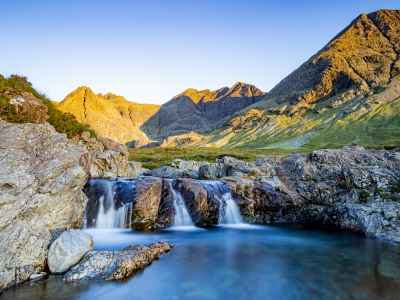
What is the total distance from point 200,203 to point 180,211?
1.80 meters

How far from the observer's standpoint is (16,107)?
38.7m

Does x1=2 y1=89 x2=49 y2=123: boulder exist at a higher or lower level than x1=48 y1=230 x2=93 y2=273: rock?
higher

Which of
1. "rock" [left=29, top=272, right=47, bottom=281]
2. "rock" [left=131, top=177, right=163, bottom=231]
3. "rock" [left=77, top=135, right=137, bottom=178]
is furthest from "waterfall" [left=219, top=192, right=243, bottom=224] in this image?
"rock" [left=29, top=272, right=47, bottom=281]

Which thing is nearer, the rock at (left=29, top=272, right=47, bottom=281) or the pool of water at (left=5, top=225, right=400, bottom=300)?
the pool of water at (left=5, top=225, right=400, bottom=300)

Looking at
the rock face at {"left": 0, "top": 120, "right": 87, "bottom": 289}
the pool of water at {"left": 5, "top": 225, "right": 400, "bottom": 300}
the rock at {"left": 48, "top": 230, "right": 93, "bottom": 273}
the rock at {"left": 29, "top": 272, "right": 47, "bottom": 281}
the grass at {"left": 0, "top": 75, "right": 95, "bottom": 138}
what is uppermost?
the grass at {"left": 0, "top": 75, "right": 95, "bottom": 138}

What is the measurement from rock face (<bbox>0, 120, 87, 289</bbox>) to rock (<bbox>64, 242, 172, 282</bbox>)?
5.39ft

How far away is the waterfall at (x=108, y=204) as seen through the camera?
83.0 feet

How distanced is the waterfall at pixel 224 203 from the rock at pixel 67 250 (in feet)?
49.7

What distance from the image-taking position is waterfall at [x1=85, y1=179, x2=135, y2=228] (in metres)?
25.3

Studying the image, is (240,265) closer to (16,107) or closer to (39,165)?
(39,165)

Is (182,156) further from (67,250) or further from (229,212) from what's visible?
(67,250)

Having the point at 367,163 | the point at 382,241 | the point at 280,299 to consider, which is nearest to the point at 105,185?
the point at 280,299

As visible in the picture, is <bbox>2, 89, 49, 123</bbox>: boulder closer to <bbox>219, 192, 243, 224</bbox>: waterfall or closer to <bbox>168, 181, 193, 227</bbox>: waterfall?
<bbox>168, 181, 193, 227</bbox>: waterfall

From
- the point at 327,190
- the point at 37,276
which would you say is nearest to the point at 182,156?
the point at 327,190
